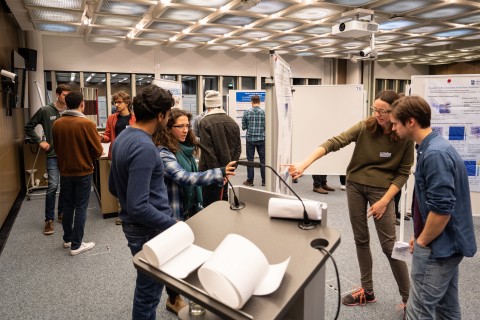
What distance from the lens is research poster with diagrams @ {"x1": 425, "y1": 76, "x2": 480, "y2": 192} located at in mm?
3303

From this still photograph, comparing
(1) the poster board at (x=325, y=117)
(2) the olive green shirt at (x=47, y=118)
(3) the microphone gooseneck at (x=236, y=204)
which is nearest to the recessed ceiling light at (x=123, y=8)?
(2) the olive green shirt at (x=47, y=118)

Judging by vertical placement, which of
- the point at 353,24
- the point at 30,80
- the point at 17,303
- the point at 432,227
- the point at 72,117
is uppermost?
the point at 353,24

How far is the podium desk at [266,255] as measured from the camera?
2.39 feet

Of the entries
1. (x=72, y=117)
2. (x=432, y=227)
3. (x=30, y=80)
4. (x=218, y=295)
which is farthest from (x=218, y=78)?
(x=218, y=295)

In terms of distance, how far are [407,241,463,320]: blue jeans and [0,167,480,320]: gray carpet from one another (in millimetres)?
787

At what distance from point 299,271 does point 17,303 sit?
8.07ft

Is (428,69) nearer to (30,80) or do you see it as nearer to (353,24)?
(353,24)

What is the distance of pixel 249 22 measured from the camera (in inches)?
234

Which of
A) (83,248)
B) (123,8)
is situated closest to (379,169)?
(83,248)

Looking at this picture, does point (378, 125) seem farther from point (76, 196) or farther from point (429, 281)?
point (76, 196)

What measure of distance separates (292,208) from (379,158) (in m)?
1.21

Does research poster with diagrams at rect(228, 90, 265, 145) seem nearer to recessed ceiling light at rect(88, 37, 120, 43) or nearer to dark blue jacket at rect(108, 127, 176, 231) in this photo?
recessed ceiling light at rect(88, 37, 120, 43)

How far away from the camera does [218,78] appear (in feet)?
30.5

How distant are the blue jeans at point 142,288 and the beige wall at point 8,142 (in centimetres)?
308
